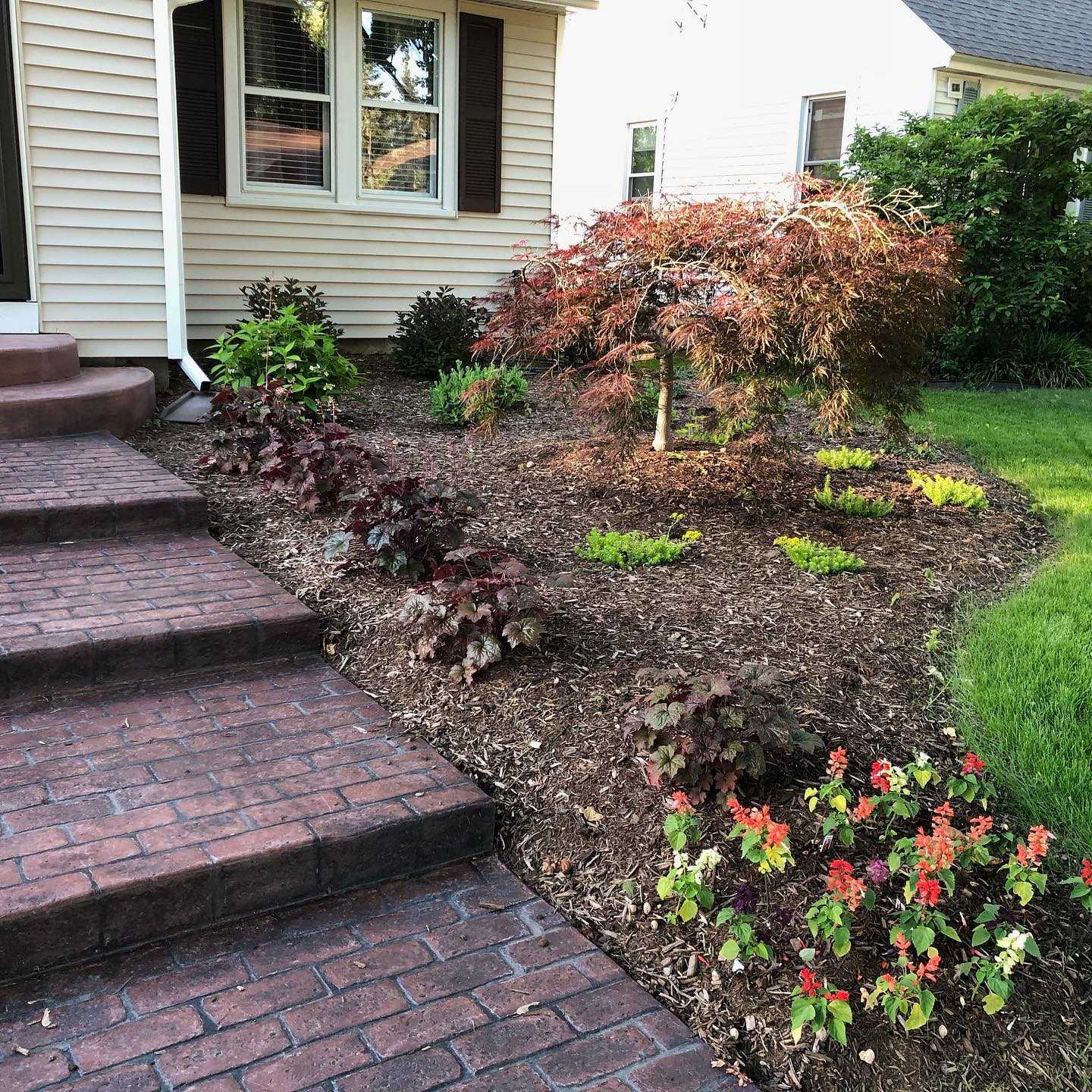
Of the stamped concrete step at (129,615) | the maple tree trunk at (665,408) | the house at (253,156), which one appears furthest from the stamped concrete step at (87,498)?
Answer: the maple tree trunk at (665,408)

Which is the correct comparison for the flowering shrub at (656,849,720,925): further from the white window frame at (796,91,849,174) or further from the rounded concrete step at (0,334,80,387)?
the white window frame at (796,91,849,174)

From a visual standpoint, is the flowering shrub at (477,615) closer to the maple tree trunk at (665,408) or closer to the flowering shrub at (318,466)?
the flowering shrub at (318,466)

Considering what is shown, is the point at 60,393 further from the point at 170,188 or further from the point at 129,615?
the point at 129,615

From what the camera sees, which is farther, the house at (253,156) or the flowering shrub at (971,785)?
the house at (253,156)

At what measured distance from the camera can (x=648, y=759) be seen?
272 cm

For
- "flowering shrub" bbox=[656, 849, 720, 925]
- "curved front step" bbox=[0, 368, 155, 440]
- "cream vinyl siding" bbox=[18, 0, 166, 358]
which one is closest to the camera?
"flowering shrub" bbox=[656, 849, 720, 925]

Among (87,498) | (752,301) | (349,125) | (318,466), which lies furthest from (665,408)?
(349,125)

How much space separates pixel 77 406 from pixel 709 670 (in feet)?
12.8

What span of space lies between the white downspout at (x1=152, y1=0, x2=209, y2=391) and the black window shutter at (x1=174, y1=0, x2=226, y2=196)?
0.98 metres

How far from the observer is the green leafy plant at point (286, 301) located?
7637mm

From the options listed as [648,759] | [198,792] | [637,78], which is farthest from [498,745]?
[637,78]

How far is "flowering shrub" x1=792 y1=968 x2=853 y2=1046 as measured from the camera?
2.02m

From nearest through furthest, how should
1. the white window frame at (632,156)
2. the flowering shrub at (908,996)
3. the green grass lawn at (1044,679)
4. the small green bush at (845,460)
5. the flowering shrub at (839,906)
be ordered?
1. the flowering shrub at (908,996)
2. the flowering shrub at (839,906)
3. the green grass lawn at (1044,679)
4. the small green bush at (845,460)
5. the white window frame at (632,156)

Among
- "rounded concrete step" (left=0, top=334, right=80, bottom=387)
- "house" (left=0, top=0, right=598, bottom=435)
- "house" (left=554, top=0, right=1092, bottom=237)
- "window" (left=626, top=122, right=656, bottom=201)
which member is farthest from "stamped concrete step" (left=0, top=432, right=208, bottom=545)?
"window" (left=626, top=122, right=656, bottom=201)
